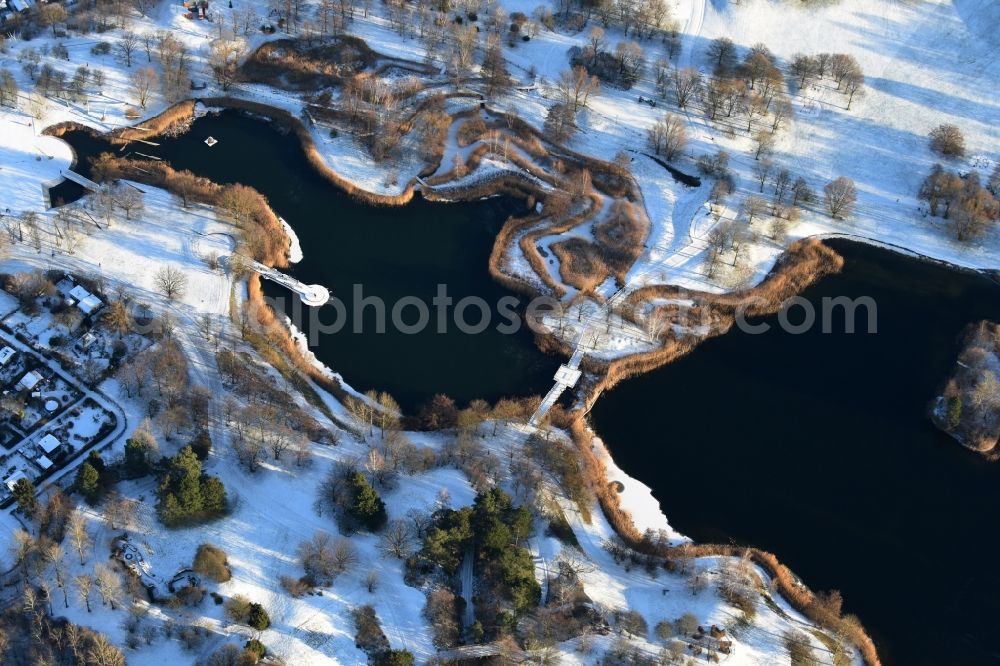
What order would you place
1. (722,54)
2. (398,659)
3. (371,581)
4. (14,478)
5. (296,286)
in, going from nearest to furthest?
(398,659) < (371,581) < (14,478) < (296,286) < (722,54)

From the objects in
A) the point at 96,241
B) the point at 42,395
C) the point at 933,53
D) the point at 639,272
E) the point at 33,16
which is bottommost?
the point at 42,395

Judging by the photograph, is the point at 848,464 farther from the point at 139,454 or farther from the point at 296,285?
the point at 139,454

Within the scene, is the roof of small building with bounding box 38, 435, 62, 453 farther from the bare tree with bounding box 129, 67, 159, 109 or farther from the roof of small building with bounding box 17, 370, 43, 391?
the bare tree with bounding box 129, 67, 159, 109

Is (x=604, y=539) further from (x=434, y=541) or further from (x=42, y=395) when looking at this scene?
(x=42, y=395)

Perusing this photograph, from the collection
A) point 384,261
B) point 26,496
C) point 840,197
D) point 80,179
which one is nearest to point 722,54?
point 840,197

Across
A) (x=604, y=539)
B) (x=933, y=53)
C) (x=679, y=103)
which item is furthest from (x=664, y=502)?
(x=933, y=53)

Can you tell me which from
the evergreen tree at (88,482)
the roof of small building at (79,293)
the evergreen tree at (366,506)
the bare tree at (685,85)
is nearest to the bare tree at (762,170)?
the bare tree at (685,85)

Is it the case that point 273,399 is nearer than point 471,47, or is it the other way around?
point 273,399
